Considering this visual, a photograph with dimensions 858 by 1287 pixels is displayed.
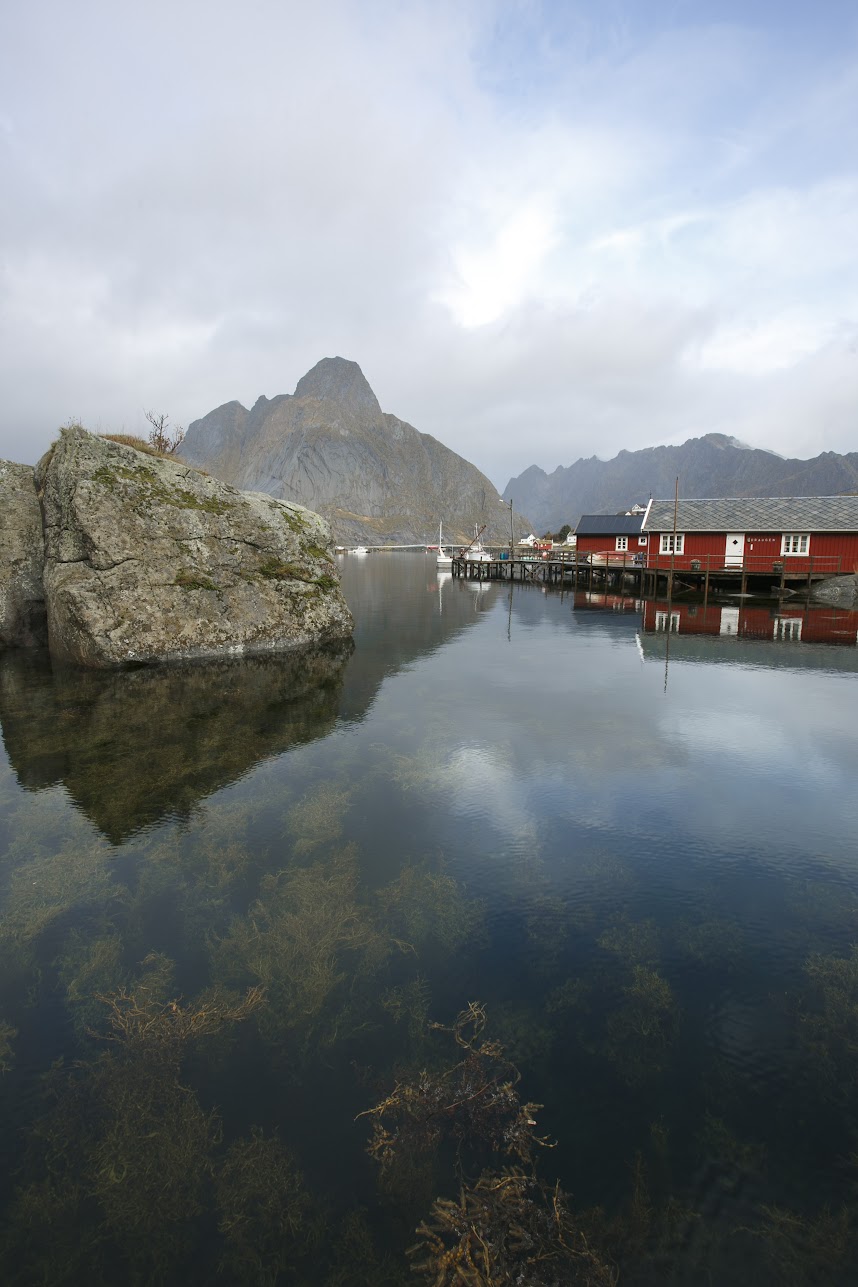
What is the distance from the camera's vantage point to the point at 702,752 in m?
14.9

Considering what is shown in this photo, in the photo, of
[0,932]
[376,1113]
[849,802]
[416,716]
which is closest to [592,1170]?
[376,1113]

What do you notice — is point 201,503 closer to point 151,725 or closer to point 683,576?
point 151,725

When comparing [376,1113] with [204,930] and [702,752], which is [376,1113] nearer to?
[204,930]

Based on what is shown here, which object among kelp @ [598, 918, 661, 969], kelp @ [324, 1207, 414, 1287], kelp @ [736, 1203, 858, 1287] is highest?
kelp @ [598, 918, 661, 969]

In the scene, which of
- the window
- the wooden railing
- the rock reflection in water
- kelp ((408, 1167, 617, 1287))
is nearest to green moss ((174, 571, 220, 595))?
the rock reflection in water

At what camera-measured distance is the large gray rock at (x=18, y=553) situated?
2567cm

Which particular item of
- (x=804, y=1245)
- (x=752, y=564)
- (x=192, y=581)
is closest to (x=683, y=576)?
(x=752, y=564)

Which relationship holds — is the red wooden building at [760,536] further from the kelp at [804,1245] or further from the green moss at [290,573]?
the kelp at [804,1245]

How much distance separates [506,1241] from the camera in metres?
4.78

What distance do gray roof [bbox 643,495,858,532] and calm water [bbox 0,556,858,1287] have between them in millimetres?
44210

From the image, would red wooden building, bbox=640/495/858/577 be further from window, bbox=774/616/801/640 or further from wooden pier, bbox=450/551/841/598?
window, bbox=774/616/801/640

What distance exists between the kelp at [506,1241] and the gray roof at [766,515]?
5565 centimetres

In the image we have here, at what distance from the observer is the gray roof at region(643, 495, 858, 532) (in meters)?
51.4

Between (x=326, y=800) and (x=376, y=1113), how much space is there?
6.88m
